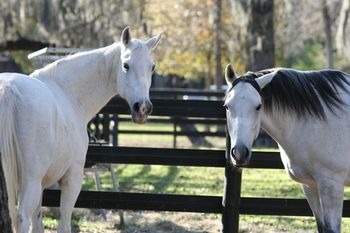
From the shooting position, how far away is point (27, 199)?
4.16m

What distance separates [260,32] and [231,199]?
10.7 meters

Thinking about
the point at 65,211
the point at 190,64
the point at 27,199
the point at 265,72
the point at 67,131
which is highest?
the point at 265,72

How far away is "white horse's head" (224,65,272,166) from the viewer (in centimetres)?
446

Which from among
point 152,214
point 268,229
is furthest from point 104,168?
point 268,229

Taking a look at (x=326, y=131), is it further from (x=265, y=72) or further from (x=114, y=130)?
(x=114, y=130)

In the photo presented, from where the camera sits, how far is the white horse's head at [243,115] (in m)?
4.46

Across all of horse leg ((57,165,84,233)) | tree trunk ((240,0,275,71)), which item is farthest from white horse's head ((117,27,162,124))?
tree trunk ((240,0,275,71))

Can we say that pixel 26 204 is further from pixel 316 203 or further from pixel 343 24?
pixel 343 24

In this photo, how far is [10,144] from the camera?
409 centimetres

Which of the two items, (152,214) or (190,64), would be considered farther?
(190,64)

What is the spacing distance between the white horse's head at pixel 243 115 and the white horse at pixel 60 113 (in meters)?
0.72

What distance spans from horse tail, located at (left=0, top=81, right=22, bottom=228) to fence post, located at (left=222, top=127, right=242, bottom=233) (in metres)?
2.21

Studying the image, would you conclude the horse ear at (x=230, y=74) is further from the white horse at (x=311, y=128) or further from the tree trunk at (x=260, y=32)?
the tree trunk at (x=260, y=32)

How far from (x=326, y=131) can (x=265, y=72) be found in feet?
2.29
